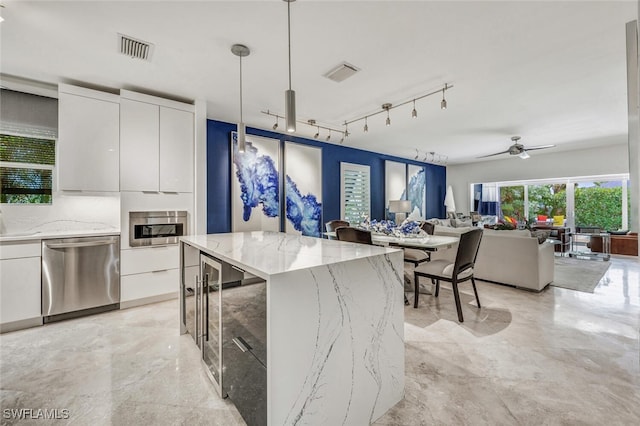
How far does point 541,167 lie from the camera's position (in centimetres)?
736

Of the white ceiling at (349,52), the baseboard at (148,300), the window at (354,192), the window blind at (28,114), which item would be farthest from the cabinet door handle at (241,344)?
the window at (354,192)

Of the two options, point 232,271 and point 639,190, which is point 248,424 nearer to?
point 232,271

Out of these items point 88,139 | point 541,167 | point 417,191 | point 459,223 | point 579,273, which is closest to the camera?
point 88,139

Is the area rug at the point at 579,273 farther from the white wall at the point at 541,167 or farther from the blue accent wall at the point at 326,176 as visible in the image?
the blue accent wall at the point at 326,176

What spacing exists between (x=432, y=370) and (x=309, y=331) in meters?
1.29

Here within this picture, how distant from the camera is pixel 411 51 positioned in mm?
2533

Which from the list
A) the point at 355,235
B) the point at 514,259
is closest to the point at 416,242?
the point at 355,235

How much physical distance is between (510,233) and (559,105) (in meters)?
1.83

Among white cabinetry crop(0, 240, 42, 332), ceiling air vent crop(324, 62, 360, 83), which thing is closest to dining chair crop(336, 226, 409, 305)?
ceiling air vent crop(324, 62, 360, 83)

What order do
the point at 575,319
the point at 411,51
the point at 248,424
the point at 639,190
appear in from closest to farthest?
the point at 639,190
the point at 248,424
the point at 411,51
the point at 575,319

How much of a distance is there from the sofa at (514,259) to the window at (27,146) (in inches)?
199

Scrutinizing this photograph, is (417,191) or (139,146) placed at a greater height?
(139,146)

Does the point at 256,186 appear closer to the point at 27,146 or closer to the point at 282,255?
the point at 27,146

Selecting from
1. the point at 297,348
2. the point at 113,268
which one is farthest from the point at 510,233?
the point at 113,268
